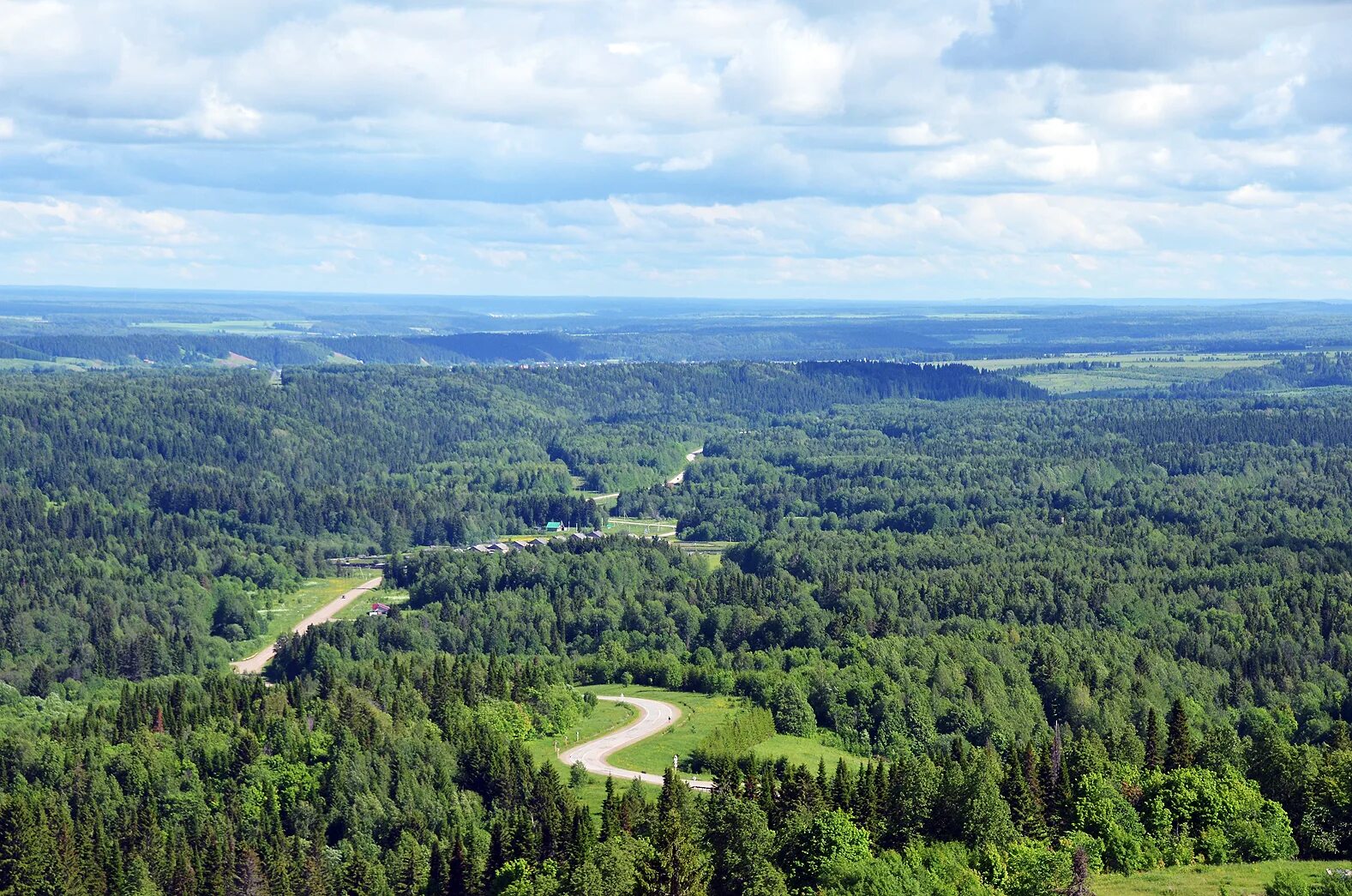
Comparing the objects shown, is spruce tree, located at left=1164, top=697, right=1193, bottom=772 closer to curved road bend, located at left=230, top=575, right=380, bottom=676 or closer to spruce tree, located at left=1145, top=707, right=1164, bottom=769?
spruce tree, located at left=1145, top=707, right=1164, bottom=769

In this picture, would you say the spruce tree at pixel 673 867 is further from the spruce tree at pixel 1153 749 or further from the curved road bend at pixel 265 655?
the curved road bend at pixel 265 655

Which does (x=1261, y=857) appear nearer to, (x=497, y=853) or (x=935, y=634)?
(x=497, y=853)

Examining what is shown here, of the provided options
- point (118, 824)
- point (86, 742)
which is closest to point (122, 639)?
point (86, 742)

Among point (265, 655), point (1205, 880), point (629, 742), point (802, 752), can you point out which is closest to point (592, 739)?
point (629, 742)

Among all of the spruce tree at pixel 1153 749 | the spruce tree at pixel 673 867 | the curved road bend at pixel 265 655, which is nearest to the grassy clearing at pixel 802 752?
the spruce tree at pixel 1153 749

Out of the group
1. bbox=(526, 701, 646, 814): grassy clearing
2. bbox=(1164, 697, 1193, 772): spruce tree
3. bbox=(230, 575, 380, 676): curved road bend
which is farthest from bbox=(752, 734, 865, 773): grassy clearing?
bbox=(230, 575, 380, 676): curved road bend
